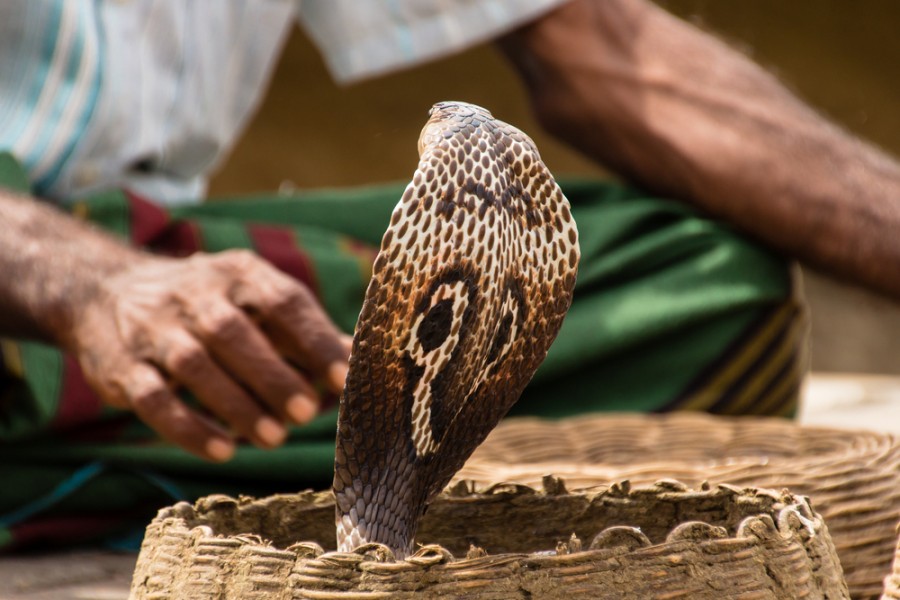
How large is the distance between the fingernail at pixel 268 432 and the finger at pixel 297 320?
0.07 metres

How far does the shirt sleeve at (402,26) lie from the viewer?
100 inches

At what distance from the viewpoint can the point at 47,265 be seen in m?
1.67

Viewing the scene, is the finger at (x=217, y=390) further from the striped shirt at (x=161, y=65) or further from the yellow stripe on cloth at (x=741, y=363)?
the yellow stripe on cloth at (x=741, y=363)

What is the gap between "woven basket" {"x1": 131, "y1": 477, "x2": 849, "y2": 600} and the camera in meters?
0.85

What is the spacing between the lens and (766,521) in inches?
37.3

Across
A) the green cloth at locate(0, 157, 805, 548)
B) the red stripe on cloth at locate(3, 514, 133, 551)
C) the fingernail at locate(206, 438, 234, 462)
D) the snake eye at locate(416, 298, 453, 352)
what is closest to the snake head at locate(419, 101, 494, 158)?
the snake eye at locate(416, 298, 453, 352)

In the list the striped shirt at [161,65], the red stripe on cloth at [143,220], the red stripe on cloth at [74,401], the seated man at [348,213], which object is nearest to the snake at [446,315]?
the seated man at [348,213]

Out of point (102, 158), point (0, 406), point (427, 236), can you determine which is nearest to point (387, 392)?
point (427, 236)

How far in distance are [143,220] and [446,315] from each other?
1285 mm

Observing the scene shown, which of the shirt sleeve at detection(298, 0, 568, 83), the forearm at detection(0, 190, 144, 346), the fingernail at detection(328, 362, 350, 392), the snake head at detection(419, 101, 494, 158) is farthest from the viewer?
the shirt sleeve at detection(298, 0, 568, 83)

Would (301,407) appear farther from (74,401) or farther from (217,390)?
(74,401)

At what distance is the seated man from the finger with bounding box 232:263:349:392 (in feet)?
0.61

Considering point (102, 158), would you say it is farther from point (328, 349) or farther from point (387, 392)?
point (387, 392)

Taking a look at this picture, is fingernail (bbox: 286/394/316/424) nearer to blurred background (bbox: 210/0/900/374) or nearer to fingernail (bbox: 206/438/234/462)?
fingernail (bbox: 206/438/234/462)
